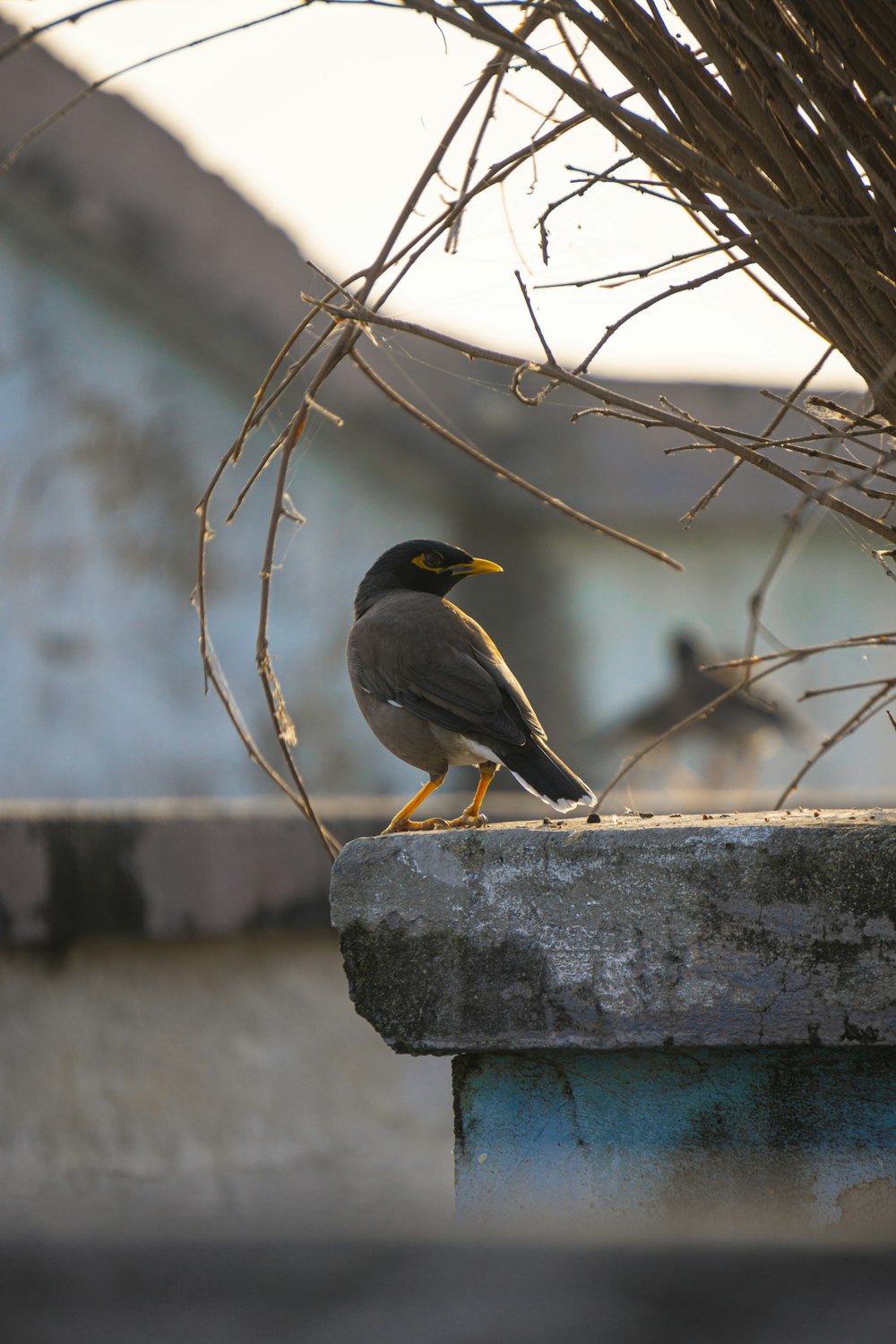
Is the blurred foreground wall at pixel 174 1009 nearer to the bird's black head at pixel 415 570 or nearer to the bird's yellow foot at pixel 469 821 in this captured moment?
the bird's black head at pixel 415 570

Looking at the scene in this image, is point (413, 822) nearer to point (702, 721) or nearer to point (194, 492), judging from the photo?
point (194, 492)

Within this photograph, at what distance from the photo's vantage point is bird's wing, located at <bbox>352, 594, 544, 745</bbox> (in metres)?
2.71

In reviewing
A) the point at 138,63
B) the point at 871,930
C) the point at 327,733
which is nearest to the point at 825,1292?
the point at 871,930

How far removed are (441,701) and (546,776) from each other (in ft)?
0.87

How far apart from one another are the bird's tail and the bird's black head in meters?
0.61

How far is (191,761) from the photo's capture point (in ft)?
26.6

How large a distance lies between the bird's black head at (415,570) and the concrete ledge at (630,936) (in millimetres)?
1678

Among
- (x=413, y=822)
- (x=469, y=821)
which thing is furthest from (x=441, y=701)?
(x=469, y=821)

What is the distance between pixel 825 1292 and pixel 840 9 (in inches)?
44.7

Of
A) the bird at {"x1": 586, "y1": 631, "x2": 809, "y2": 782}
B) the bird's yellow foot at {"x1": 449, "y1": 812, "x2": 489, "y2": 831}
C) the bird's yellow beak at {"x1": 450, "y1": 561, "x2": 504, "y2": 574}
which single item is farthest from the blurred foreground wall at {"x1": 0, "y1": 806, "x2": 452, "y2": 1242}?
the bird at {"x1": 586, "y1": 631, "x2": 809, "y2": 782}

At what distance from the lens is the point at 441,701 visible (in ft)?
8.95

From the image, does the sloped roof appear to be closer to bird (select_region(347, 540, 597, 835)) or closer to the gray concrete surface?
bird (select_region(347, 540, 597, 835))

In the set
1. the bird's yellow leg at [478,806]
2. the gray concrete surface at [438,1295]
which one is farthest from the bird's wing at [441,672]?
the gray concrete surface at [438,1295]

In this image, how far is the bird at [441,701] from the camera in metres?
2.65
